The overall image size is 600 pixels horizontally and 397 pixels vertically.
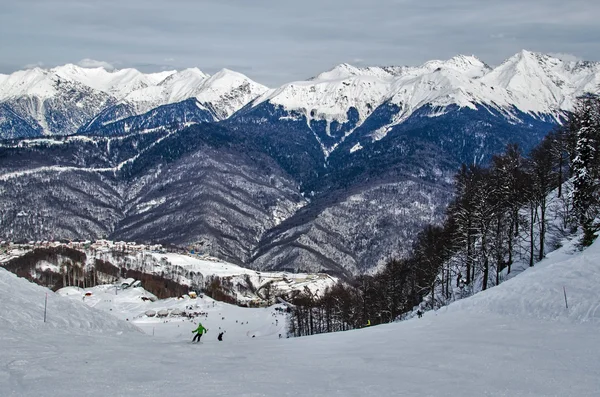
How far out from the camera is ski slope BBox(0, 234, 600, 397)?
1922 centimetres

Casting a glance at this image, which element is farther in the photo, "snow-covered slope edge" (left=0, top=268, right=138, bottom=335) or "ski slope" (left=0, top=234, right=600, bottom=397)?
"snow-covered slope edge" (left=0, top=268, right=138, bottom=335)

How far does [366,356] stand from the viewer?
27188 millimetres

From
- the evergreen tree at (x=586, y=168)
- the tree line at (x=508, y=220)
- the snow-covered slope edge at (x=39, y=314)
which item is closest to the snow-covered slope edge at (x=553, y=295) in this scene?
the tree line at (x=508, y=220)

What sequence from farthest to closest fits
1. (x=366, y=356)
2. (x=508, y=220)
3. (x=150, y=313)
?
1. (x=150, y=313)
2. (x=508, y=220)
3. (x=366, y=356)

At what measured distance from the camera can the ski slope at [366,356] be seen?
1922 centimetres

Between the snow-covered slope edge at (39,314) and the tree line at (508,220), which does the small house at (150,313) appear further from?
the snow-covered slope edge at (39,314)

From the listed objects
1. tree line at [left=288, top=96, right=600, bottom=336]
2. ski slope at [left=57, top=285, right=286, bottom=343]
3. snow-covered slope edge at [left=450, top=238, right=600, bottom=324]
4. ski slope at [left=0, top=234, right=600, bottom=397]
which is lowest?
ski slope at [left=57, top=285, right=286, bottom=343]

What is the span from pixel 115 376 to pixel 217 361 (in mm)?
6396

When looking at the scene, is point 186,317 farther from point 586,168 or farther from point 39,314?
point 39,314

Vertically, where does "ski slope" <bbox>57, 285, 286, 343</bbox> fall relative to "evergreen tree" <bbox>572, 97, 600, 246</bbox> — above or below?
below

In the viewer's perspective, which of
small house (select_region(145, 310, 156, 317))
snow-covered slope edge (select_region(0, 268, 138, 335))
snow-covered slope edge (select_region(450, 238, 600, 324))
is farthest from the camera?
small house (select_region(145, 310, 156, 317))

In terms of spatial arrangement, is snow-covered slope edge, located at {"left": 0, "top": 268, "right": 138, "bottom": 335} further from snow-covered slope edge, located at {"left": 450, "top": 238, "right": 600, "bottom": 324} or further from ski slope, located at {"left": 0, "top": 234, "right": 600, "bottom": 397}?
snow-covered slope edge, located at {"left": 450, "top": 238, "right": 600, "bottom": 324}

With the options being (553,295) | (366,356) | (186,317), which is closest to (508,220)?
(553,295)

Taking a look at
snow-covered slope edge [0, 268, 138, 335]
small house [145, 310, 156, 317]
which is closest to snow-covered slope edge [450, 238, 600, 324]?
snow-covered slope edge [0, 268, 138, 335]
